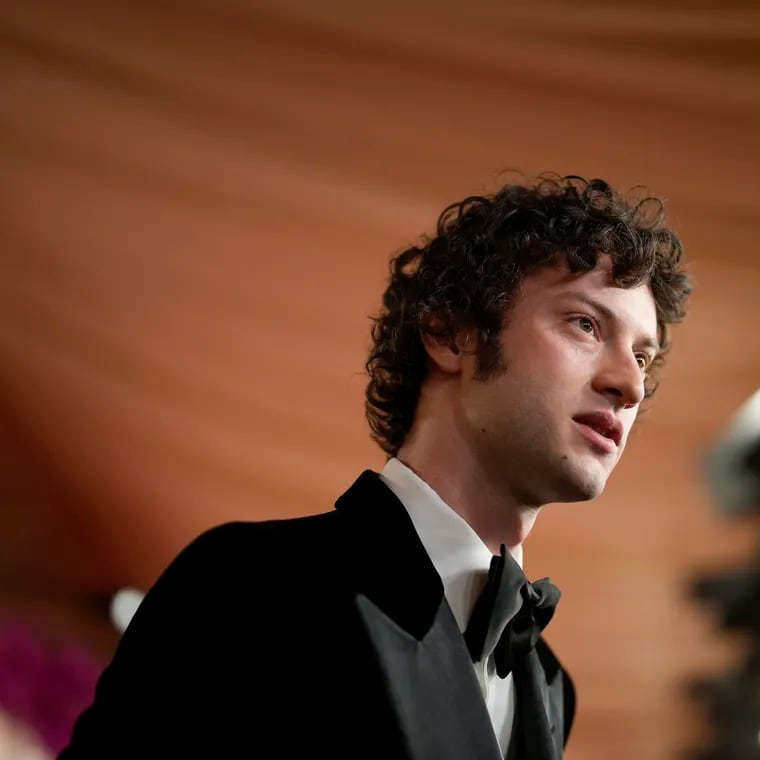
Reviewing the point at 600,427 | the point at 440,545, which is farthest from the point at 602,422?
the point at 440,545

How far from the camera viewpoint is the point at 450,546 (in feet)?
3.46

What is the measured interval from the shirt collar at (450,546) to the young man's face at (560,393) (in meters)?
0.07

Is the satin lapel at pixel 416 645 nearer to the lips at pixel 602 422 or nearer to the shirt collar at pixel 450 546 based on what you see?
the shirt collar at pixel 450 546

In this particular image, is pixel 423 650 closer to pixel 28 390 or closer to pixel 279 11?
pixel 28 390

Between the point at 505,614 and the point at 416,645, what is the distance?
5.2 inches

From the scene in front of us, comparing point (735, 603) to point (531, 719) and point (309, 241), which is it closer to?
point (531, 719)

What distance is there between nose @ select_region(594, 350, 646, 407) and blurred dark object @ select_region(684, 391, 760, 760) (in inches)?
35.2

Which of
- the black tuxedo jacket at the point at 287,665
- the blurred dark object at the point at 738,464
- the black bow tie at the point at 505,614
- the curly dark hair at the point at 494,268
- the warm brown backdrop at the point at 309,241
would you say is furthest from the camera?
the blurred dark object at the point at 738,464

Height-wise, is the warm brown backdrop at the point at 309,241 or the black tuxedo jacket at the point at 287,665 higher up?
the warm brown backdrop at the point at 309,241

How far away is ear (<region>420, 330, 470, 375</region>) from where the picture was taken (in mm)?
1170

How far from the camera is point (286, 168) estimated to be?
1852 mm

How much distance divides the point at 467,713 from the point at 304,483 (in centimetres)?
101

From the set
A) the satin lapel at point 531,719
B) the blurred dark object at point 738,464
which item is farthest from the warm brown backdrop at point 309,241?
the satin lapel at point 531,719

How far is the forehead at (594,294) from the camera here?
1122 mm
